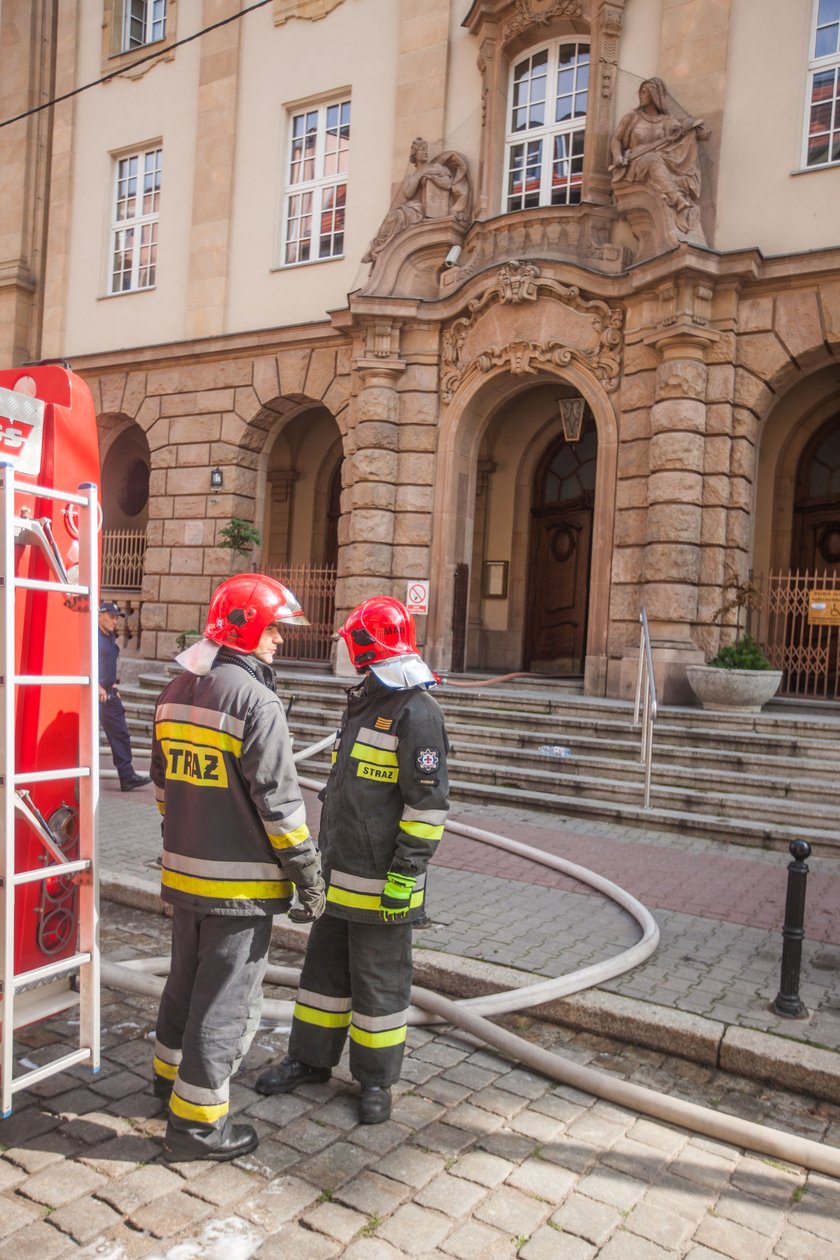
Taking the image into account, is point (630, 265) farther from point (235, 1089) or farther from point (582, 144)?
point (235, 1089)

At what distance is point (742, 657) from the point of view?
34.9 feet

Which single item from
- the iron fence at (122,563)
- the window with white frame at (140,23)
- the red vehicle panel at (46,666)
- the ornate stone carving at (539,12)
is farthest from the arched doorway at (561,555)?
the red vehicle panel at (46,666)

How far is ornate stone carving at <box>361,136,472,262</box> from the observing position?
14.0 m

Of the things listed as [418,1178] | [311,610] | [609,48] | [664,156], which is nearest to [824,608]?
[664,156]

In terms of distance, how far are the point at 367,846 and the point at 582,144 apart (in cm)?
1281

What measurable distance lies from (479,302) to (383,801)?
11.1m

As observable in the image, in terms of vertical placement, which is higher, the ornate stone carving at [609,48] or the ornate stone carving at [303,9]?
the ornate stone carving at [303,9]

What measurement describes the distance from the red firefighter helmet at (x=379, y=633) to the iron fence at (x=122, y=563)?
14402mm

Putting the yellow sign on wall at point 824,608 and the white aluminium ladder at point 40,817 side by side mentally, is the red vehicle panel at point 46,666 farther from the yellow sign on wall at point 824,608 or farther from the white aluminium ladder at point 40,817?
→ the yellow sign on wall at point 824,608

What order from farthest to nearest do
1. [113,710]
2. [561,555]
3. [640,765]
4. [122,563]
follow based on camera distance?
[122,563] → [561,555] → [640,765] → [113,710]

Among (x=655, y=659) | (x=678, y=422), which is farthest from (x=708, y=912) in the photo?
(x=678, y=422)

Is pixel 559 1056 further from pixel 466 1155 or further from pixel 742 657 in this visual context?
pixel 742 657

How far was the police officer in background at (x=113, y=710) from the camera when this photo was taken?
353 inches

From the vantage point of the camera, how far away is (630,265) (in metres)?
12.6
